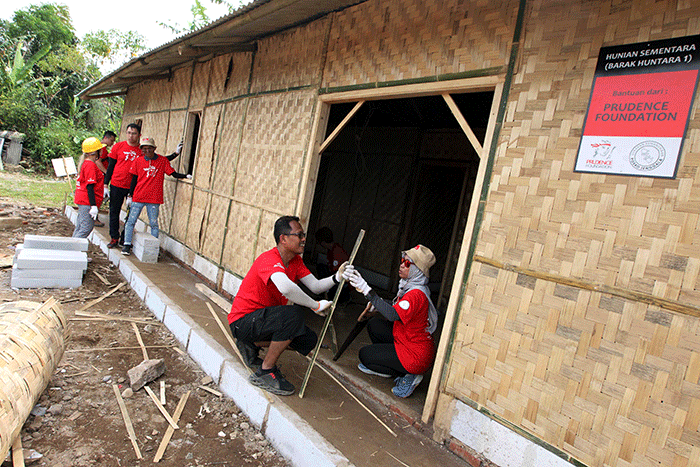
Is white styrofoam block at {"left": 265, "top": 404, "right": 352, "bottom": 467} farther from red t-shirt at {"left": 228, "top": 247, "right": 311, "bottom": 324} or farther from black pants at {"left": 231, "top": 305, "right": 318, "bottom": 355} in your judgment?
red t-shirt at {"left": 228, "top": 247, "right": 311, "bottom": 324}

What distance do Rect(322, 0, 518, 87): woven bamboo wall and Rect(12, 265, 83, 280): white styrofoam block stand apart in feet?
14.1

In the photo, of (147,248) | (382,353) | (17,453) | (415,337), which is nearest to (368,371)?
(382,353)

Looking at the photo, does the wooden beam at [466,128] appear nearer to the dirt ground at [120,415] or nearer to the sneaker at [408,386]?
the sneaker at [408,386]

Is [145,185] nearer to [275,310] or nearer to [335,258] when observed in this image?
[335,258]

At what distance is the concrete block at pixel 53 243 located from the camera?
593 cm

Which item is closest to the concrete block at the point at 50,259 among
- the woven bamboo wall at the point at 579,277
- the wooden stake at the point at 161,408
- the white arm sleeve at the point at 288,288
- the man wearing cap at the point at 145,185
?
the man wearing cap at the point at 145,185

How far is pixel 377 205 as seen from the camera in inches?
320

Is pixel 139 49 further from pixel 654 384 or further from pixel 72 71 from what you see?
pixel 654 384

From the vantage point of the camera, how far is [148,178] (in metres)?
7.30

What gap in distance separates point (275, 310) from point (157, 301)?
2.53m

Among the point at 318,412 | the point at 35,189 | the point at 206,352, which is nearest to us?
the point at 318,412

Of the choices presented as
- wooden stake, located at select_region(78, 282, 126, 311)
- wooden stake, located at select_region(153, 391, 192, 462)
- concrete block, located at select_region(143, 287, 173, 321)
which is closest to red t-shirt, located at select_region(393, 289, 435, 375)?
wooden stake, located at select_region(153, 391, 192, 462)

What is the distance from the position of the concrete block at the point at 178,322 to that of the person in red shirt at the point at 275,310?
38.6 inches

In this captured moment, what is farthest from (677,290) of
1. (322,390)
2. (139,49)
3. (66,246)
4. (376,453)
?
(139,49)
